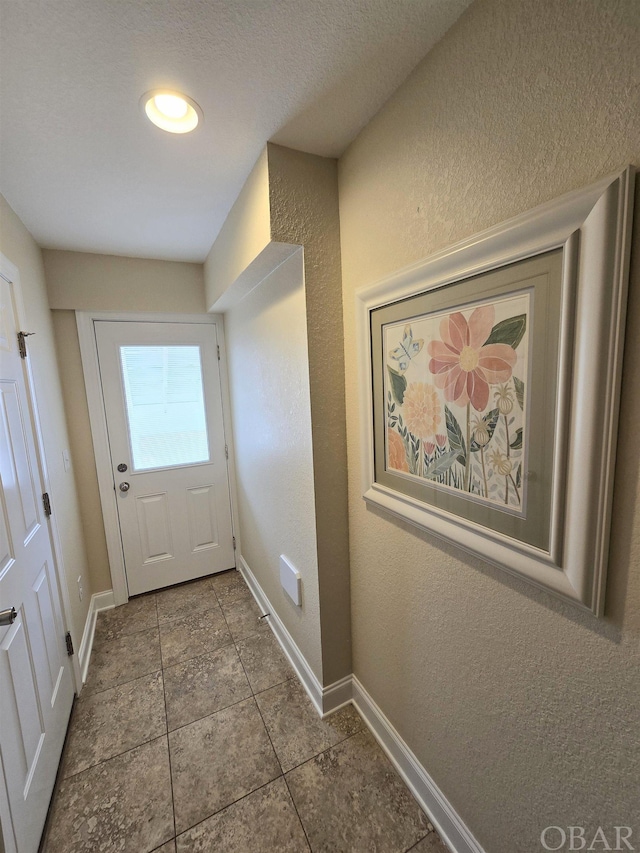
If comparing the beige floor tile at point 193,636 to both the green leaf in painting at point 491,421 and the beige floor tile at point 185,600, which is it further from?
the green leaf in painting at point 491,421

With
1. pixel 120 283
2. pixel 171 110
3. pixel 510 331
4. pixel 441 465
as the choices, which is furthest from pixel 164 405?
pixel 510 331

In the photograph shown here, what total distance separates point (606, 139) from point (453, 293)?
0.38 meters

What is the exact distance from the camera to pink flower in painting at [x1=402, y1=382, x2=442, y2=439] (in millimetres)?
1016

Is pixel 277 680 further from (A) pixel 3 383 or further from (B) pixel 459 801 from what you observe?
(A) pixel 3 383

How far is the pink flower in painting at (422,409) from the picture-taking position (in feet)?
3.33

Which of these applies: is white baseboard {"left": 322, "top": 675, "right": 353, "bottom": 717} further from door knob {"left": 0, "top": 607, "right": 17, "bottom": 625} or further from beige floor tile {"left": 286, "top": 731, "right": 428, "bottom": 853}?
door knob {"left": 0, "top": 607, "right": 17, "bottom": 625}

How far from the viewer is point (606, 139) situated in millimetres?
615

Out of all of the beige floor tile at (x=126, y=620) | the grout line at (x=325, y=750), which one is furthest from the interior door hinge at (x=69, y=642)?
the grout line at (x=325, y=750)

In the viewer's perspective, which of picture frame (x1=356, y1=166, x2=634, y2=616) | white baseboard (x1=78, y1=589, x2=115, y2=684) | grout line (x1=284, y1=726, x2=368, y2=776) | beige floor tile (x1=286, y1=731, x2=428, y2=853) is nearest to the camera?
picture frame (x1=356, y1=166, x2=634, y2=616)

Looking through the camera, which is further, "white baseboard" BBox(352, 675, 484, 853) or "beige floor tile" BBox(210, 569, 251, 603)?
"beige floor tile" BBox(210, 569, 251, 603)

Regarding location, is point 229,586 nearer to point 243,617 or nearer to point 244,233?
point 243,617

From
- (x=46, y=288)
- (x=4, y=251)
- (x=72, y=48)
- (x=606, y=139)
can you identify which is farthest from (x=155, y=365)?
(x=606, y=139)

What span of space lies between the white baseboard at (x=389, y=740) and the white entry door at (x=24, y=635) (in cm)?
103

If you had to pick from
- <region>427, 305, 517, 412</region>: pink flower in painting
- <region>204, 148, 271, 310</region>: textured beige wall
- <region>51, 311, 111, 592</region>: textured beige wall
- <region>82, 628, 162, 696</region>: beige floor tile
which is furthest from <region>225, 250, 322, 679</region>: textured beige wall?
<region>51, 311, 111, 592</region>: textured beige wall
